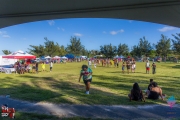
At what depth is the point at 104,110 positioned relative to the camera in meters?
3.24

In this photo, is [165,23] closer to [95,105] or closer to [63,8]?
[63,8]

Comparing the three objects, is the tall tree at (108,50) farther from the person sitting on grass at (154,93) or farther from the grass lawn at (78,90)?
the person sitting on grass at (154,93)

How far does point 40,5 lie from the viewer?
5.21ft

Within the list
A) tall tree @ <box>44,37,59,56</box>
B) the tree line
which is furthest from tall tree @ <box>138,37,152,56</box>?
tall tree @ <box>44,37,59,56</box>

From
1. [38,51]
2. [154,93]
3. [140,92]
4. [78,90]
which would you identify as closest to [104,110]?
[140,92]

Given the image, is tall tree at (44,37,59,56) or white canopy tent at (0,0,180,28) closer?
white canopy tent at (0,0,180,28)

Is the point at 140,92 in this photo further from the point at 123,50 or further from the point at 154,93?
the point at 123,50

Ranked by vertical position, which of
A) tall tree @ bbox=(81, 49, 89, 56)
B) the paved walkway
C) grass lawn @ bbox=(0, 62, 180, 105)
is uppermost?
tall tree @ bbox=(81, 49, 89, 56)

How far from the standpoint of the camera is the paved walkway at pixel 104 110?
117 inches

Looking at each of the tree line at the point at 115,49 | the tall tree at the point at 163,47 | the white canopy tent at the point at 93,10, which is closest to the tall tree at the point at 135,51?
the tree line at the point at 115,49

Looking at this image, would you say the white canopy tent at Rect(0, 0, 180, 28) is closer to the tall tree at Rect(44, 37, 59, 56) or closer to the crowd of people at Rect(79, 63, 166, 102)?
the crowd of people at Rect(79, 63, 166, 102)

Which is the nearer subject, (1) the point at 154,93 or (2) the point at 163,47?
(1) the point at 154,93

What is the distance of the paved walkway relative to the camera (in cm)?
296

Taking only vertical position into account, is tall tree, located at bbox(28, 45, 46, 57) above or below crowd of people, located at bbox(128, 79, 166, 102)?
above
